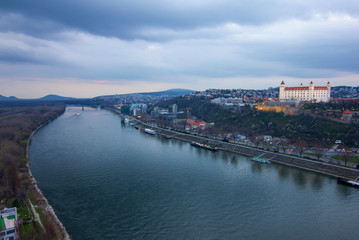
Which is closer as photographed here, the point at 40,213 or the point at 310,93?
the point at 40,213

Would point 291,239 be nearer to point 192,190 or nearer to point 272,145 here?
point 192,190

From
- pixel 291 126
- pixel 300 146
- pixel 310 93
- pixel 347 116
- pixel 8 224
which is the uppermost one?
pixel 310 93

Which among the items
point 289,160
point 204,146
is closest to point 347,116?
point 289,160

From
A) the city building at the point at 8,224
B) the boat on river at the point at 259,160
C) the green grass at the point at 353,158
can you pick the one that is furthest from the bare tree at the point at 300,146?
the city building at the point at 8,224

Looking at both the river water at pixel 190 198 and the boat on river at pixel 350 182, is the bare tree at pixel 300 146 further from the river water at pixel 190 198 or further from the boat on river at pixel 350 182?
the boat on river at pixel 350 182

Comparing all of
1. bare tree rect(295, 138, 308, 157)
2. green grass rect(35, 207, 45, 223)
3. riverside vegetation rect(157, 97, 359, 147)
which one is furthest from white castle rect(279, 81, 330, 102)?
green grass rect(35, 207, 45, 223)

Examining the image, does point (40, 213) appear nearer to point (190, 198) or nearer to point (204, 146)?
point (190, 198)

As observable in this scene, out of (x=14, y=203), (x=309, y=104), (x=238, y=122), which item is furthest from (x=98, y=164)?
(x=309, y=104)
